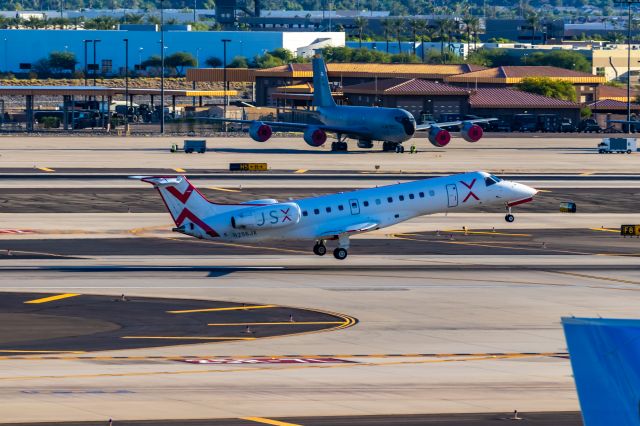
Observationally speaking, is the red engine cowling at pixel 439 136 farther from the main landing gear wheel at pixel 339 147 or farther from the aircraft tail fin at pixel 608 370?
the aircraft tail fin at pixel 608 370

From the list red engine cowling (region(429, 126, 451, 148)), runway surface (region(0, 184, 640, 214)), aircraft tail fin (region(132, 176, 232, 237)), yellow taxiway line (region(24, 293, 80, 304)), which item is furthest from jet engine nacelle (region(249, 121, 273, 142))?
yellow taxiway line (region(24, 293, 80, 304))

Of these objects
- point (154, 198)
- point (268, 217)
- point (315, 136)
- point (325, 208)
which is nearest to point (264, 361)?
point (268, 217)

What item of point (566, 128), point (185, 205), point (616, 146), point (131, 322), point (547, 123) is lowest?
point (131, 322)

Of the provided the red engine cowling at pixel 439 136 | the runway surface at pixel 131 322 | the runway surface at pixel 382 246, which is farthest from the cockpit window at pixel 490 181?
the red engine cowling at pixel 439 136

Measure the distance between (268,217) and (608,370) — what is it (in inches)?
1616

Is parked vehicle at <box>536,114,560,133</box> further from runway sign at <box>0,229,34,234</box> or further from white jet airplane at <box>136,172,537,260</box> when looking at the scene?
runway sign at <box>0,229,34,234</box>

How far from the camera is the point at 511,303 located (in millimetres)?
48844

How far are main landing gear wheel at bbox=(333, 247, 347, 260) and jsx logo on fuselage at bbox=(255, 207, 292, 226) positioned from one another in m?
4.26

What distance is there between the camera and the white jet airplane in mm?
54781

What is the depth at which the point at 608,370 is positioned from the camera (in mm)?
15406

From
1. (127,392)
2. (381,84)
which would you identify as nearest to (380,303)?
(127,392)

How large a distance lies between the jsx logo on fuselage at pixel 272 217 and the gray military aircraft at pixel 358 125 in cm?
7055

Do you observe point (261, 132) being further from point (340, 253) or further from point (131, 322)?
point (131, 322)

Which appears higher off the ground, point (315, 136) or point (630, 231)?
Result: point (315, 136)
